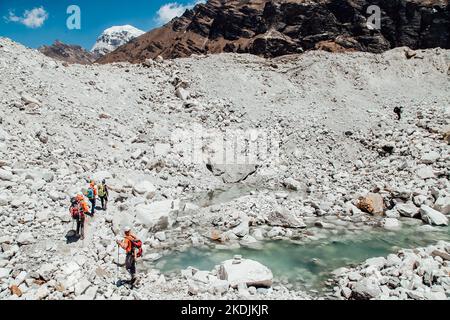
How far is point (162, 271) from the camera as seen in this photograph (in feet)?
37.5

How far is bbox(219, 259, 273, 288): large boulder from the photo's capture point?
32.8ft

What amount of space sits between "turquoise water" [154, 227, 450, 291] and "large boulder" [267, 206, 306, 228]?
1.34 meters

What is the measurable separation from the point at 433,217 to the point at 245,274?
9545 mm

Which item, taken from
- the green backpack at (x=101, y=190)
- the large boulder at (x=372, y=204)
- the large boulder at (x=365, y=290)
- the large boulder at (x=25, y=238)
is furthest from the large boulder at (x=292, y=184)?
the large boulder at (x=25, y=238)

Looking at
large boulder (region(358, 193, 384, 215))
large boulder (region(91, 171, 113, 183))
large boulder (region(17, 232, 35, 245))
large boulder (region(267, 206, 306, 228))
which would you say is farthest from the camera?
large boulder (region(358, 193, 384, 215))

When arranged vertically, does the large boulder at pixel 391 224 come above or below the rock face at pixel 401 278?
above

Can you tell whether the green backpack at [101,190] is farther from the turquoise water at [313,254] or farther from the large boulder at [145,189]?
the turquoise water at [313,254]

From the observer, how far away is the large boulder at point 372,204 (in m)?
16.7

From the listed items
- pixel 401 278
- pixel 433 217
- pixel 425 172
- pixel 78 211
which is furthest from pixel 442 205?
pixel 78 211

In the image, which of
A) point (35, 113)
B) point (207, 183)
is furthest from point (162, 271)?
point (35, 113)

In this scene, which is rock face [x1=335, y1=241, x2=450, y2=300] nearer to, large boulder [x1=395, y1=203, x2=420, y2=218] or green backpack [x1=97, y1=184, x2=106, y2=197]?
large boulder [x1=395, y1=203, x2=420, y2=218]

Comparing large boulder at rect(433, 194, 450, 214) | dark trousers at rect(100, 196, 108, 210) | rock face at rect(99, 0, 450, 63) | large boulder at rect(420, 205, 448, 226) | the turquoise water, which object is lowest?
the turquoise water

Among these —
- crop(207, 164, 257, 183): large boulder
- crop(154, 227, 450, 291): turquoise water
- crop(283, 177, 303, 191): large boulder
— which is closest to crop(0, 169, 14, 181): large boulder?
crop(154, 227, 450, 291): turquoise water

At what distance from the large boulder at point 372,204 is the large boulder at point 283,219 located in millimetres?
3494
